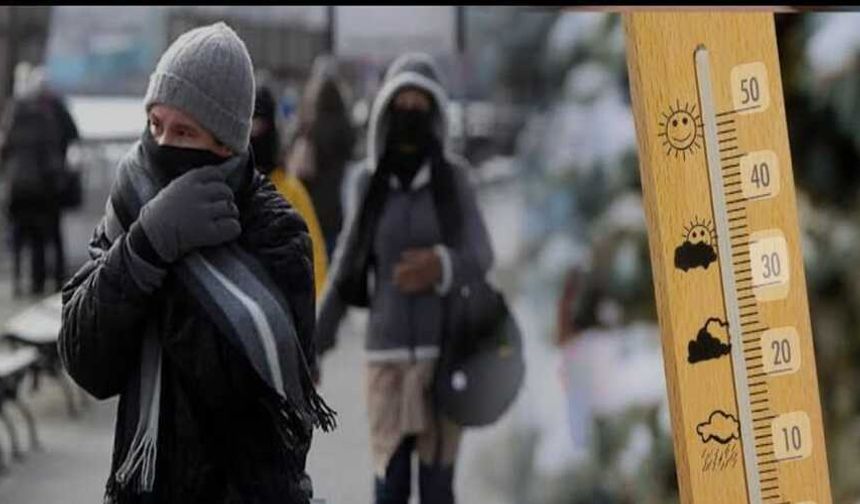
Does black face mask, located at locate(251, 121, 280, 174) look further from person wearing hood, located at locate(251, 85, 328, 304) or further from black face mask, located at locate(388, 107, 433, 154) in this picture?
black face mask, located at locate(388, 107, 433, 154)

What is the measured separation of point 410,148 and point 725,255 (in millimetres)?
830

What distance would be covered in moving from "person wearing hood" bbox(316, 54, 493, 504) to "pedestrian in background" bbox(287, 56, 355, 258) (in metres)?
0.03

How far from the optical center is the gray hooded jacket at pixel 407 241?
2.40 metres

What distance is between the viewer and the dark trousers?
2477 millimetres

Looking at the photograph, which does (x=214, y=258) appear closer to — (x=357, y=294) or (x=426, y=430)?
(x=357, y=294)

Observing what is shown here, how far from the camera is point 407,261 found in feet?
8.04

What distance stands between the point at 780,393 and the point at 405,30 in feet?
2.91

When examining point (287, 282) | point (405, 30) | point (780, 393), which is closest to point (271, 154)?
point (405, 30)

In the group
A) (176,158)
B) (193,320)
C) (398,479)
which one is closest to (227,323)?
(193,320)

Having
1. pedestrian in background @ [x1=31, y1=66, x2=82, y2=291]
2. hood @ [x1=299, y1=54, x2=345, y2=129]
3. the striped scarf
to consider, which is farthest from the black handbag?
the striped scarf

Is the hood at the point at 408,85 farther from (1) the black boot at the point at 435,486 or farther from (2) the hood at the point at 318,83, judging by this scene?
(1) the black boot at the point at 435,486

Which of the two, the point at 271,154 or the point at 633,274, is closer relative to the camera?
the point at 271,154

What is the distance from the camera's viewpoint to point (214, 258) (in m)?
1.54

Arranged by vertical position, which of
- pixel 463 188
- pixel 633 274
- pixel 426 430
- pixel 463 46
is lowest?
pixel 426 430
